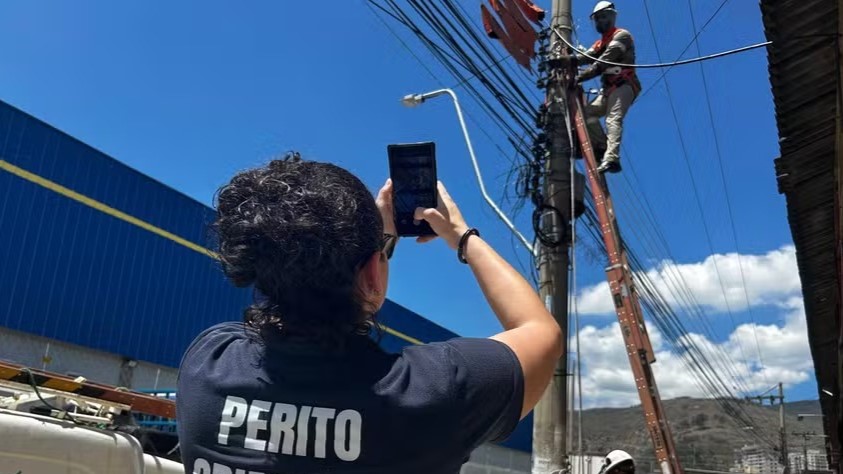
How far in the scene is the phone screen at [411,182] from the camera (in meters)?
1.45

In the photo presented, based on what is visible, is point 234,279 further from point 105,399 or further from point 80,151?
point 80,151

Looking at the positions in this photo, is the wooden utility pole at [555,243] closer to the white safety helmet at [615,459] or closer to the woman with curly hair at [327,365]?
the white safety helmet at [615,459]

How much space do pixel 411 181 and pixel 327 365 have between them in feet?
1.73

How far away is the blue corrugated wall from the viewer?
37.8ft

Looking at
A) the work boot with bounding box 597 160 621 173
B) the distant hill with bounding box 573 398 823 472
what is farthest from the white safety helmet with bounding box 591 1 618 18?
the distant hill with bounding box 573 398 823 472

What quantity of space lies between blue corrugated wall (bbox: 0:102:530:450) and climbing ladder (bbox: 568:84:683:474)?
7.22m

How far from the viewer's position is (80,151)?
496 inches

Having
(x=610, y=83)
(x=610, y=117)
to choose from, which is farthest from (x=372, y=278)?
(x=610, y=83)

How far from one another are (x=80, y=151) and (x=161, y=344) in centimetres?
430

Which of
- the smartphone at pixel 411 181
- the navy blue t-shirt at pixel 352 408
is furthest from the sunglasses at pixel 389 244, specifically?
the navy blue t-shirt at pixel 352 408

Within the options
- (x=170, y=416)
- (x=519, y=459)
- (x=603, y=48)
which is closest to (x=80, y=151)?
(x=603, y=48)

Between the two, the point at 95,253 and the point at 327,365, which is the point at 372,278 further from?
the point at 95,253

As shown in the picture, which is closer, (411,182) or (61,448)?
(411,182)

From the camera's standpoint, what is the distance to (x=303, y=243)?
106 cm
